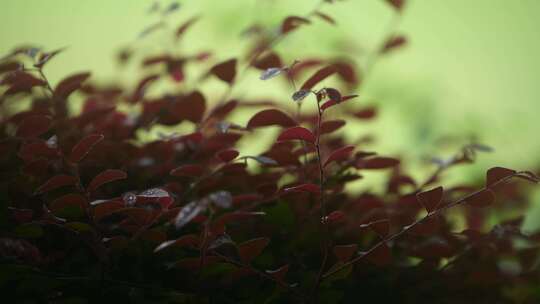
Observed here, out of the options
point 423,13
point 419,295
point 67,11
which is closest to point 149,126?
point 419,295

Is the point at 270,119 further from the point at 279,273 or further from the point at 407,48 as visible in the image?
the point at 407,48

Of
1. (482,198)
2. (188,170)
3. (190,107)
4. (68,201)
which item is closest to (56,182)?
(68,201)

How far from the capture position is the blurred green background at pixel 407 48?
1.73 metres

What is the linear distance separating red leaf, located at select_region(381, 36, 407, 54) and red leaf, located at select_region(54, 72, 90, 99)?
1.79ft

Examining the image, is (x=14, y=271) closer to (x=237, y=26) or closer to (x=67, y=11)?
(x=237, y=26)

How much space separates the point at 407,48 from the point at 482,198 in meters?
0.87

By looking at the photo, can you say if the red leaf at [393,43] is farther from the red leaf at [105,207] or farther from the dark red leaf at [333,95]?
the red leaf at [105,207]

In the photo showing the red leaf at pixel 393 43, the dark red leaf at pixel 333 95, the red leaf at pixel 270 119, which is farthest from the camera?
the red leaf at pixel 393 43

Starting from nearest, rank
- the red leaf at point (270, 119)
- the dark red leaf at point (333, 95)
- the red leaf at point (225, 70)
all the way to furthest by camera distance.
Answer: the dark red leaf at point (333, 95), the red leaf at point (270, 119), the red leaf at point (225, 70)

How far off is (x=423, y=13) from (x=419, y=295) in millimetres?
1854

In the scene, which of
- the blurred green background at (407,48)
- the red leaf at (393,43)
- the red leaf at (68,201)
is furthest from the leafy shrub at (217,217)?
the blurred green background at (407,48)

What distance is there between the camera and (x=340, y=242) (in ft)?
2.34

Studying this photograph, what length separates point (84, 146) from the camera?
0.51 meters

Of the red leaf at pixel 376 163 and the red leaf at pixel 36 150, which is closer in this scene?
the red leaf at pixel 36 150
